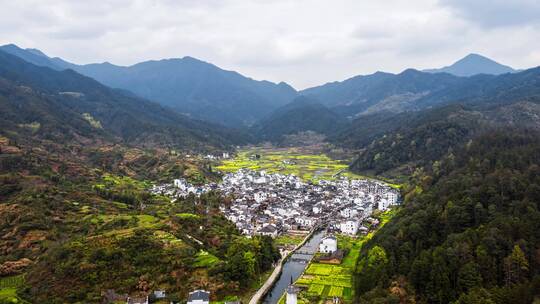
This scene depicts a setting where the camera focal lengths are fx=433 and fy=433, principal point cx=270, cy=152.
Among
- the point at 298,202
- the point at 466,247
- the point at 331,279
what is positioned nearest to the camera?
the point at 466,247

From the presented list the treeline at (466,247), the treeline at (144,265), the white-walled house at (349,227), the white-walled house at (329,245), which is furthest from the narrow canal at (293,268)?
the treeline at (466,247)

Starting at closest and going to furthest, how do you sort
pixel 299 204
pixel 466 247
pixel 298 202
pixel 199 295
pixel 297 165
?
pixel 466 247 < pixel 199 295 < pixel 299 204 < pixel 298 202 < pixel 297 165

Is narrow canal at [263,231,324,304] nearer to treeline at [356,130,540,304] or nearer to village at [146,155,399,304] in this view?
village at [146,155,399,304]

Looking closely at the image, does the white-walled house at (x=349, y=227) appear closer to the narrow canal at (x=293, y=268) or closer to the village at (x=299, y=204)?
the village at (x=299, y=204)

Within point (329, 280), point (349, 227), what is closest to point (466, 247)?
point (329, 280)

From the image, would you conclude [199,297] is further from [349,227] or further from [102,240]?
[349,227]

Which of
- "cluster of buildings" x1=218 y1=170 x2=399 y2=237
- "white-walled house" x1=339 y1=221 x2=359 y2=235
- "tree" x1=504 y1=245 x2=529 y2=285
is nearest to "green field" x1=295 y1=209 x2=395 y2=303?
"white-walled house" x1=339 y1=221 x2=359 y2=235
